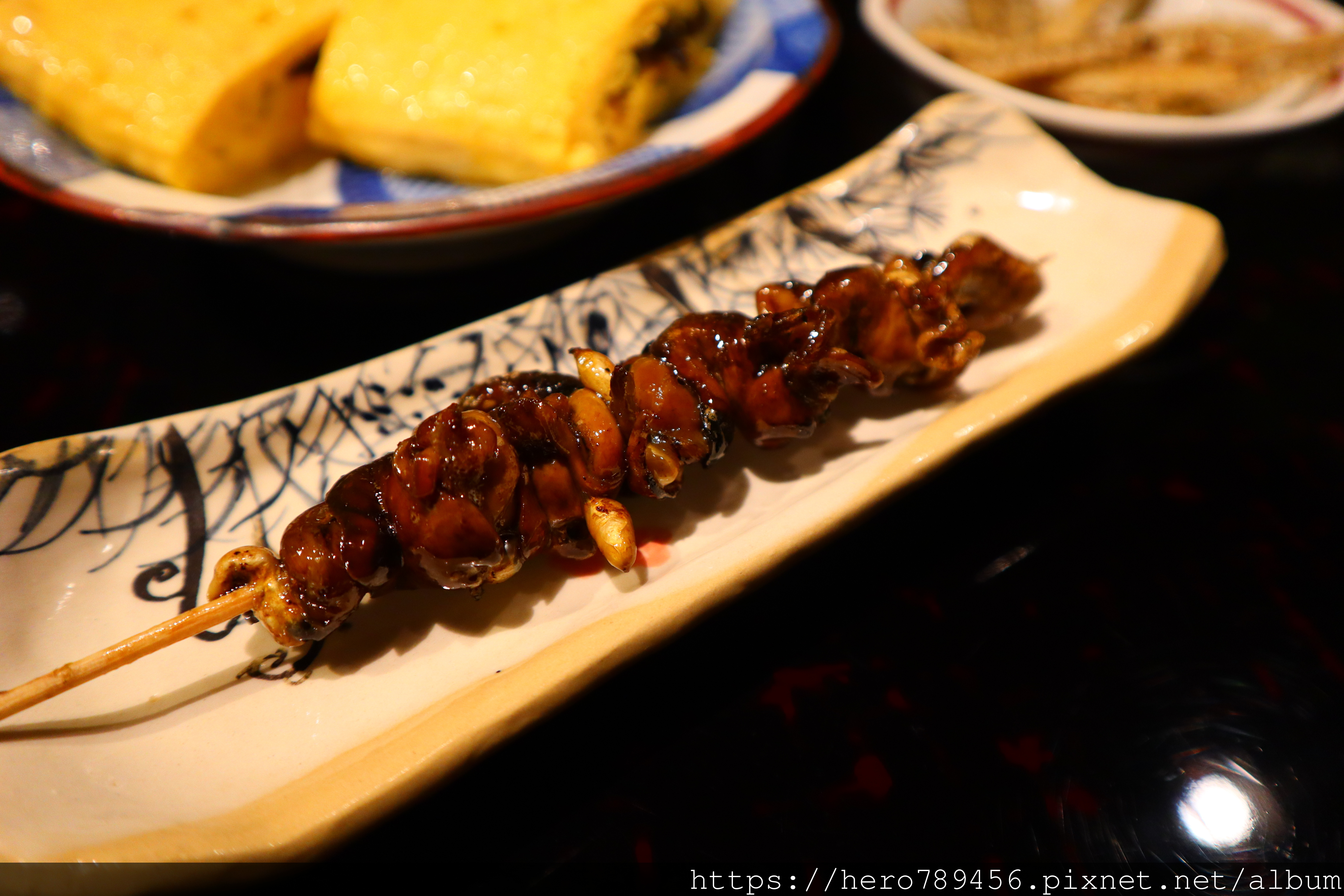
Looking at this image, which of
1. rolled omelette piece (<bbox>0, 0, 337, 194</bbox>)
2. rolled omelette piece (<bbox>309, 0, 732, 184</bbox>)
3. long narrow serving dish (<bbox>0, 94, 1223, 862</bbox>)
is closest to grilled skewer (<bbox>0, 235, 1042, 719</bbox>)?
long narrow serving dish (<bbox>0, 94, 1223, 862</bbox>)

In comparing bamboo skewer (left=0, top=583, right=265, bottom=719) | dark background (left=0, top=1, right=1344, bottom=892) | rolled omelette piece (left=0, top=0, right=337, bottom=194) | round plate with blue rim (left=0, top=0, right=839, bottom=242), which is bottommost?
dark background (left=0, top=1, right=1344, bottom=892)

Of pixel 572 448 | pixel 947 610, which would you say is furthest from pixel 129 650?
pixel 947 610

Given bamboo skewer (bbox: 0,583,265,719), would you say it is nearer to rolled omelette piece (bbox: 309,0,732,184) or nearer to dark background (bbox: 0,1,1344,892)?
dark background (bbox: 0,1,1344,892)

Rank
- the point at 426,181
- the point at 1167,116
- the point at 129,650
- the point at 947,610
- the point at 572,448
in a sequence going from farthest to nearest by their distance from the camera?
the point at 1167,116, the point at 426,181, the point at 947,610, the point at 572,448, the point at 129,650

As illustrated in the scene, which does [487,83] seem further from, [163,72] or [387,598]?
[387,598]

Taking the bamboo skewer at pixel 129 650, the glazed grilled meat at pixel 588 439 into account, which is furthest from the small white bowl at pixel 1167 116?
the bamboo skewer at pixel 129 650

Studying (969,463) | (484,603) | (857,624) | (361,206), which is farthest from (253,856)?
(969,463)
